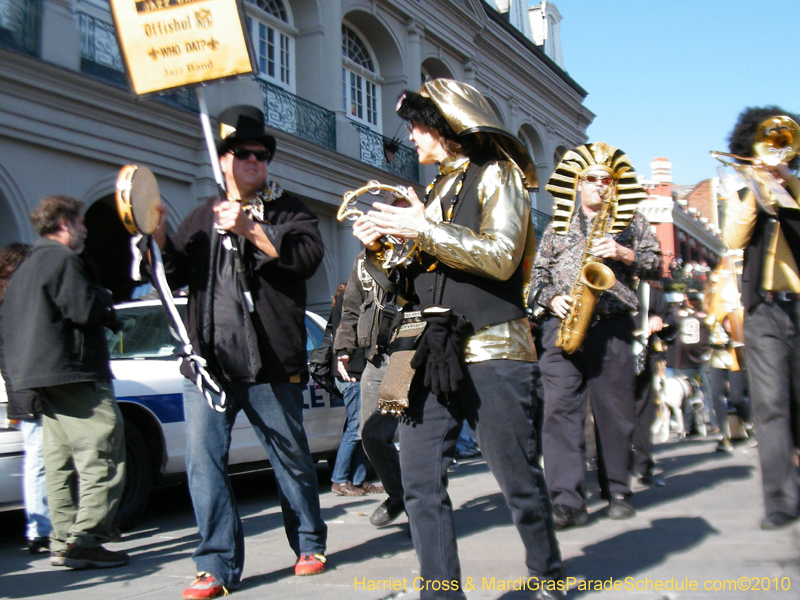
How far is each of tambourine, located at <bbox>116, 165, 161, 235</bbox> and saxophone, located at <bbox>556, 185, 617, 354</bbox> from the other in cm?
242

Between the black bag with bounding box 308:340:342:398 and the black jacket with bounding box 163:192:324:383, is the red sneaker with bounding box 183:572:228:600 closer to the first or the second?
the black jacket with bounding box 163:192:324:383

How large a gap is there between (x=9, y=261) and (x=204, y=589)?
9.24 ft

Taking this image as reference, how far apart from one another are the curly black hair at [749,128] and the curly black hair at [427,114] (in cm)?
227

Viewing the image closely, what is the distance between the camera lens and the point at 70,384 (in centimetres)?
457

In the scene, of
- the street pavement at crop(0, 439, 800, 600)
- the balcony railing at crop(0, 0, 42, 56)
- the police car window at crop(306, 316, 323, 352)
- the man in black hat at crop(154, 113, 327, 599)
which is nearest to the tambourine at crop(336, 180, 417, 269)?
the man in black hat at crop(154, 113, 327, 599)

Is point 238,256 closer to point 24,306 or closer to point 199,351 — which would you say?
point 199,351

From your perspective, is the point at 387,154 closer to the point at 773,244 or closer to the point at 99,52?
the point at 99,52

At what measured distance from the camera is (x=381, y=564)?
4.06 metres

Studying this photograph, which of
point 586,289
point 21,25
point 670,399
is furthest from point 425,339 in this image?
Answer: point 21,25

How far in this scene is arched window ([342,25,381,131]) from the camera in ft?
63.6

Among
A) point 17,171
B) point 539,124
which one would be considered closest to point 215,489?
point 17,171

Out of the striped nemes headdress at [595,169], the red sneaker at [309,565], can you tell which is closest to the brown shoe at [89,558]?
the red sneaker at [309,565]

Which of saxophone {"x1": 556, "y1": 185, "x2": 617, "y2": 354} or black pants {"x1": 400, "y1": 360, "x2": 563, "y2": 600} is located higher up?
saxophone {"x1": 556, "y1": 185, "x2": 617, "y2": 354}

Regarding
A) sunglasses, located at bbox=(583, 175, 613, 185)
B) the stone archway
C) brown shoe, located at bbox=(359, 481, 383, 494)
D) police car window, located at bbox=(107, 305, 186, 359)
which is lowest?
brown shoe, located at bbox=(359, 481, 383, 494)
